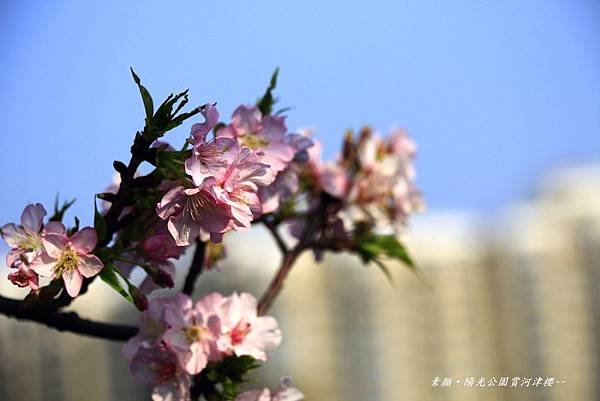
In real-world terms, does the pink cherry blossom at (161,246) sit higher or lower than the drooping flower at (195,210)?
lower

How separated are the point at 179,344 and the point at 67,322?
87mm

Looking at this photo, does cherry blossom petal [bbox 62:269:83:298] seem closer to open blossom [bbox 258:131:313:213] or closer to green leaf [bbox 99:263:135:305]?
green leaf [bbox 99:263:135:305]

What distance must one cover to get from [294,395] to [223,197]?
230mm

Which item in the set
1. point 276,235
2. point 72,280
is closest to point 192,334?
point 72,280

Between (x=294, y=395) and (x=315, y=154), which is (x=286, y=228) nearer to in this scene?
(x=315, y=154)

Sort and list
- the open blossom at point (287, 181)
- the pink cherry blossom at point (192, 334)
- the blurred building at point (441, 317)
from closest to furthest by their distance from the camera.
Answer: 1. the pink cherry blossom at point (192, 334)
2. the open blossom at point (287, 181)
3. the blurred building at point (441, 317)

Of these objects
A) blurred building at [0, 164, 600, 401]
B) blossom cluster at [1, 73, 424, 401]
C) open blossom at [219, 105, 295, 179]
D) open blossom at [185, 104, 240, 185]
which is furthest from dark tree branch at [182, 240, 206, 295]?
blurred building at [0, 164, 600, 401]

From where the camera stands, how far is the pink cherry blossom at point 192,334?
73 centimetres

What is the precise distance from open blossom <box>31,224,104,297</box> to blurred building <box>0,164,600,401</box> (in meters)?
14.5

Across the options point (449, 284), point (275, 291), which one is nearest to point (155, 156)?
point (275, 291)

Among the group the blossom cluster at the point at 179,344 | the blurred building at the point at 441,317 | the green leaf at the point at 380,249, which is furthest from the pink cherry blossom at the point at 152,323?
the blurred building at the point at 441,317

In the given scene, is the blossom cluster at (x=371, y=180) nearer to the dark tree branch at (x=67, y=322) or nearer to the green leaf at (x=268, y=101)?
the green leaf at (x=268, y=101)

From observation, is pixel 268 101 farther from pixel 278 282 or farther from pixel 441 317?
pixel 441 317

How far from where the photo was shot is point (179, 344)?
2.38 feet
